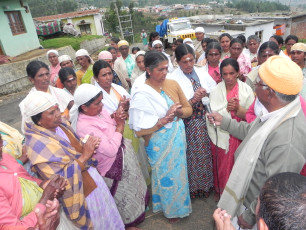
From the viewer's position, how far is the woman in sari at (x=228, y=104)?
2.63 metres

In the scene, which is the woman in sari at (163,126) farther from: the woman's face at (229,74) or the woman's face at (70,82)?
the woman's face at (70,82)

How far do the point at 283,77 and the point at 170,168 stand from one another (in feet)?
5.26

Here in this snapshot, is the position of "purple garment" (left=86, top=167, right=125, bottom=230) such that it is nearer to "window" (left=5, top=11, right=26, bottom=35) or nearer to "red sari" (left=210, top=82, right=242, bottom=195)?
"red sari" (left=210, top=82, right=242, bottom=195)

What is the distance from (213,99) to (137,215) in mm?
1799

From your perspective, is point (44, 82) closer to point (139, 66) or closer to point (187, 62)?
point (139, 66)

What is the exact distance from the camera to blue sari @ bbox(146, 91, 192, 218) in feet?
8.13

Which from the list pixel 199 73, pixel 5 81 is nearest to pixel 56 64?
pixel 199 73

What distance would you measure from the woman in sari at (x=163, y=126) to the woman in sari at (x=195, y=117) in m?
0.23

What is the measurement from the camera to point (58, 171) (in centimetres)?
181

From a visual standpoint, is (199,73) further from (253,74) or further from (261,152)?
(261,152)

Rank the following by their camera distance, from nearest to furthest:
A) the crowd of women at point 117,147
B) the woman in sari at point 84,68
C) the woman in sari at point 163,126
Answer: the crowd of women at point 117,147 → the woman in sari at point 163,126 → the woman in sari at point 84,68

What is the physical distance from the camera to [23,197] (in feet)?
5.10

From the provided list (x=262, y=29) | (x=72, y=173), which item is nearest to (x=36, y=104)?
(x=72, y=173)

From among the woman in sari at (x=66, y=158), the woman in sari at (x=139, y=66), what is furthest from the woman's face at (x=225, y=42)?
the woman in sari at (x=66, y=158)
